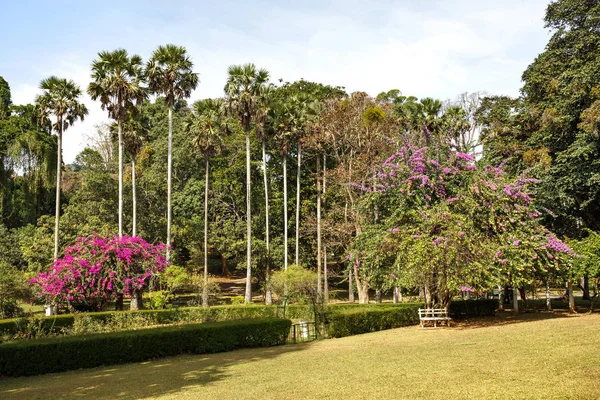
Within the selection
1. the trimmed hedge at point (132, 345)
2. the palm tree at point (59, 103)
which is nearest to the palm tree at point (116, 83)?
the palm tree at point (59, 103)

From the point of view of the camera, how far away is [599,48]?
2595 centimetres

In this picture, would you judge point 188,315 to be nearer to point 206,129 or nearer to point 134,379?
point 134,379

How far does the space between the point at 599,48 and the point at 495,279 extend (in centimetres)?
1591

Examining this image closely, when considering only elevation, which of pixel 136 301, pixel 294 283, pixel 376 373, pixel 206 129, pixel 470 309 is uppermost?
pixel 206 129

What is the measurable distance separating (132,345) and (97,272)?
12.1 m

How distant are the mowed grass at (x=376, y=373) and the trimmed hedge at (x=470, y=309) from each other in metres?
7.10

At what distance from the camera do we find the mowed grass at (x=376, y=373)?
27.3ft

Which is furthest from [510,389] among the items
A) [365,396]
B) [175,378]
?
[175,378]

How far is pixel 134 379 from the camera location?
11977mm

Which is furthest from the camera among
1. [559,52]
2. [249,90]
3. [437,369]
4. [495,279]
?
[249,90]

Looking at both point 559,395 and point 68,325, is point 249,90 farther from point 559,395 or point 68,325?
point 559,395

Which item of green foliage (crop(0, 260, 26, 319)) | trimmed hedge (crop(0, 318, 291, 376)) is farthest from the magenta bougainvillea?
trimmed hedge (crop(0, 318, 291, 376))

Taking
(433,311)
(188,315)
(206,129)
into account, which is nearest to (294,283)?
(188,315)

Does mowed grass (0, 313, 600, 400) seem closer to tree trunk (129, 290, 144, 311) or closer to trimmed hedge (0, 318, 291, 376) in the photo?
trimmed hedge (0, 318, 291, 376)
